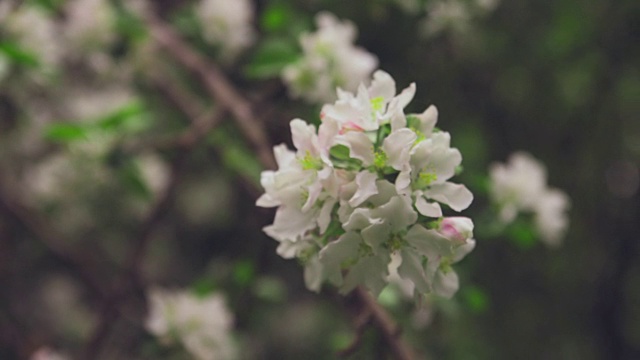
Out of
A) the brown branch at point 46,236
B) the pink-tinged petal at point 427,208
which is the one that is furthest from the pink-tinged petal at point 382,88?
the brown branch at point 46,236

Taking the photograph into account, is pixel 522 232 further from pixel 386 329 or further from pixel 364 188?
pixel 364 188

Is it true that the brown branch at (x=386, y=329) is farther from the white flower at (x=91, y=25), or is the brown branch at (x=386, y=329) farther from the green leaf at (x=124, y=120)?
the white flower at (x=91, y=25)

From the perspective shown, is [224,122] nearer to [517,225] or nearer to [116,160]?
[116,160]

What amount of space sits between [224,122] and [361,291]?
59 centimetres

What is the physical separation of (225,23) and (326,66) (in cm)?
35

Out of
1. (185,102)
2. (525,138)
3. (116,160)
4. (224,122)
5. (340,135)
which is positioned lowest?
(340,135)

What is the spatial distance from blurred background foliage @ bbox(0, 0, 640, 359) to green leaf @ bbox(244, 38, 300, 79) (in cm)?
8

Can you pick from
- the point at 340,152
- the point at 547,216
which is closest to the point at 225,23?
the point at 547,216

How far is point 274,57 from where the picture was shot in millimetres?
1210

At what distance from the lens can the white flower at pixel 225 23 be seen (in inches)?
55.2

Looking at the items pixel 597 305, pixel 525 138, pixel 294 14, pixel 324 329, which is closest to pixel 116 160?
pixel 294 14

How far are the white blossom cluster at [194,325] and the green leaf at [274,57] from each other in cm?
40

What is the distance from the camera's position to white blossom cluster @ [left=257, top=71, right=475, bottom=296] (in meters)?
0.63

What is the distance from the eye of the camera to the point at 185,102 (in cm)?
158
